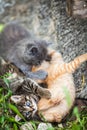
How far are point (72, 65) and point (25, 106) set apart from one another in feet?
1.94

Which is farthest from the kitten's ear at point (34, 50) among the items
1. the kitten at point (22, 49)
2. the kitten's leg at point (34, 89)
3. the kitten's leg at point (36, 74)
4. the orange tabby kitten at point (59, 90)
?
the kitten's leg at point (34, 89)

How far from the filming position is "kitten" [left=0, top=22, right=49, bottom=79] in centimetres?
525

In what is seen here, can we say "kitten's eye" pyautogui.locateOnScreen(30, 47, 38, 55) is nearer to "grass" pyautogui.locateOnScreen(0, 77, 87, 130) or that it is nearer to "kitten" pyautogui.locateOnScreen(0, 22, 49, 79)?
"kitten" pyautogui.locateOnScreen(0, 22, 49, 79)

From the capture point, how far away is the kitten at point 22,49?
5246mm

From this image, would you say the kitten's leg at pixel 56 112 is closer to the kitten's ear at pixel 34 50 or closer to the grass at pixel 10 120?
the grass at pixel 10 120

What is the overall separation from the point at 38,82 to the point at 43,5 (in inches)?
74.6

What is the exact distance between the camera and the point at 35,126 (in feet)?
13.3

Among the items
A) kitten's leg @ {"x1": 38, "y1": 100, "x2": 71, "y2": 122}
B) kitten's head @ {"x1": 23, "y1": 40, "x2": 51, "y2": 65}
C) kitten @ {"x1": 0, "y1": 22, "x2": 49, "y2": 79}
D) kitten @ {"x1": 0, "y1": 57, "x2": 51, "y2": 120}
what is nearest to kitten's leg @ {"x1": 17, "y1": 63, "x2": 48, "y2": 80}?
kitten @ {"x1": 0, "y1": 22, "x2": 49, "y2": 79}

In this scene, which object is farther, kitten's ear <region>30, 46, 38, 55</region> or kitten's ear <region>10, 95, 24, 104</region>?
kitten's ear <region>30, 46, 38, 55</region>

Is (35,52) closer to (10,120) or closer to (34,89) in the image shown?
(34,89)

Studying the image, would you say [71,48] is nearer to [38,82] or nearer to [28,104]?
[38,82]

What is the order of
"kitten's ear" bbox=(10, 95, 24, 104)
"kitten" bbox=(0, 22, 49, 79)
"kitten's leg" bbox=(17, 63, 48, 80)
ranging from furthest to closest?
"kitten" bbox=(0, 22, 49, 79) → "kitten's leg" bbox=(17, 63, 48, 80) → "kitten's ear" bbox=(10, 95, 24, 104)

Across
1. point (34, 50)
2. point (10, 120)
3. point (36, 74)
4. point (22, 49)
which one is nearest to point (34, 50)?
point (34, 50)

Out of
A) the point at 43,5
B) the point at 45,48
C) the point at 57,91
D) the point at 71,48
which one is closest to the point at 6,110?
the point at 57,91
